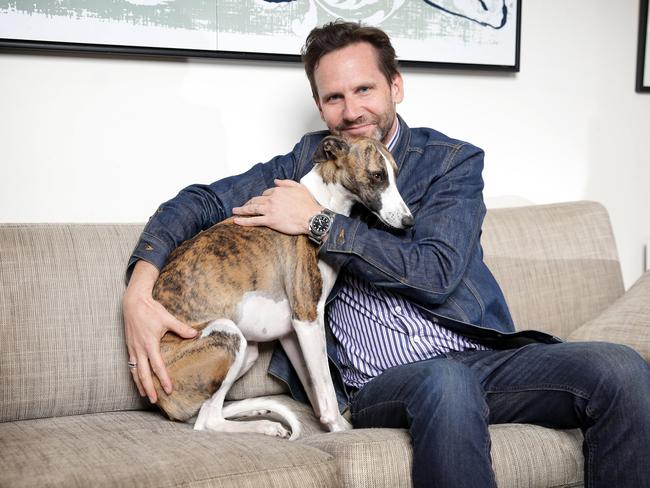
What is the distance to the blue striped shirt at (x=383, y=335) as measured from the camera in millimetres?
2240

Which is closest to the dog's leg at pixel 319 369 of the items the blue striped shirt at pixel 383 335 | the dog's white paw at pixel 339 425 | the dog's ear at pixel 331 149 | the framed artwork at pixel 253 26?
the dog's white paw at pixel 339 425

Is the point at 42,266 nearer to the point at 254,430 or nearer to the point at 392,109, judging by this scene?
the point at 254,430

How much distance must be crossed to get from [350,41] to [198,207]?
2.24 ft

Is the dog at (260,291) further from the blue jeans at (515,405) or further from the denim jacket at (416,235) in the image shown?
the blue jeans at (515,405)

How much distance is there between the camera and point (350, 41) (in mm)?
2461

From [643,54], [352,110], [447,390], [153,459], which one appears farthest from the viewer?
[643,54]

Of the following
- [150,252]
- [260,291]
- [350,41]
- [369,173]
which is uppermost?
[350,41]

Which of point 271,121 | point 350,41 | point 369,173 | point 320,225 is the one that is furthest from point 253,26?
point 320,225

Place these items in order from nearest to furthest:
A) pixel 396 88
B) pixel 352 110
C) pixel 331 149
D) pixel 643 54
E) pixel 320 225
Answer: pixel 320 225
pixel 331 149
pixel 352 110
pixel 396 88
pixel 643 54

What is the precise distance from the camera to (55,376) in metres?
2.24

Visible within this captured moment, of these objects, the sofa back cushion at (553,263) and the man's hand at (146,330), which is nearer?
the man's hand at (146,330)

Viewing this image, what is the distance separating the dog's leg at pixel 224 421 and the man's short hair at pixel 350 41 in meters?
0.91

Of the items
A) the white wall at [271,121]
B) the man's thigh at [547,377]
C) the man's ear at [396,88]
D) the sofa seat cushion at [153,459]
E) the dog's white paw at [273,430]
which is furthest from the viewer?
the white wall at [271,121]

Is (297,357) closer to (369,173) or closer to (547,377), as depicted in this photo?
(369,173)
